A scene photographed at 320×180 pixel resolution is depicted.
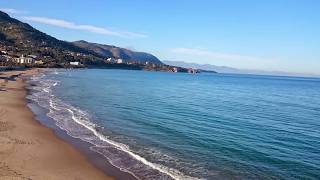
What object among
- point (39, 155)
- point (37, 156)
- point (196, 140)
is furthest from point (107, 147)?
point (196, 140)

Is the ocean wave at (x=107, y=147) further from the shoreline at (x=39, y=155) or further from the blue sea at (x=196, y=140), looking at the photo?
the shoreline at (x=39, y=155)

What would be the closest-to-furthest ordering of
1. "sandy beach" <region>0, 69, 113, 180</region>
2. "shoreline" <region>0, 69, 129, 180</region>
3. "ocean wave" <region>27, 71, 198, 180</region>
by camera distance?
1. "sandy beach" <region>0, 69, 113, 180</region>
2. "shoreline" <region>0, 69, 129, 180</region>
3. "ocean wave" <region>27, 71, 198, 180</region>

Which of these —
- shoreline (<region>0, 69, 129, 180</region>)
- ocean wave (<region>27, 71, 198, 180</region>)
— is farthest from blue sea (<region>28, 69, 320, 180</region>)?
shoreline (<region>0, 69, 129, 180</region>)

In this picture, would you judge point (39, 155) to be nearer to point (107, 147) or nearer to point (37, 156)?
point (37, 156)

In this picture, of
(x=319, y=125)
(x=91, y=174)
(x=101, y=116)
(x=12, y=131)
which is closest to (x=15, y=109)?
(x=101, y=116)

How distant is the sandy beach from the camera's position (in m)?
18.2

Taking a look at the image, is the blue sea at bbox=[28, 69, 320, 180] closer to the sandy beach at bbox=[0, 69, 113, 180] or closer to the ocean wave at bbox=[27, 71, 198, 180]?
the ocean wave at bbox=[27, 71, 198, 180]

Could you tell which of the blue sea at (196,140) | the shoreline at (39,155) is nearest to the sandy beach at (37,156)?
the shoreline at (39,155)

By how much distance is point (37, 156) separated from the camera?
21406 mm

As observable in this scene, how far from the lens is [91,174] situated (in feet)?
61.9

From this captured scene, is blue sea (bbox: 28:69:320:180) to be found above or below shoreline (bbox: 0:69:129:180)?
above

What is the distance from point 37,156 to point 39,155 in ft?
0.93

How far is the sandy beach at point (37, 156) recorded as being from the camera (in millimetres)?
18219

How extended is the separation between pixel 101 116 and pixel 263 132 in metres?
13.9
